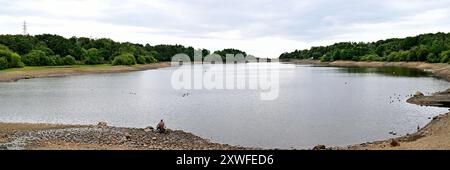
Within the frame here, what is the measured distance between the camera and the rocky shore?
688 inches

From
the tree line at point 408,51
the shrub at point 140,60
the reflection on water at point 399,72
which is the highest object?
the tree line at point 408,51

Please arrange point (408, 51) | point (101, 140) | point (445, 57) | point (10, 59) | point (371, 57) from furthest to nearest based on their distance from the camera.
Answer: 1. point (371, 57)
2. point (408, 51)
3. point (445, 57)
4. point (10, 59)
5. point (101, 140)

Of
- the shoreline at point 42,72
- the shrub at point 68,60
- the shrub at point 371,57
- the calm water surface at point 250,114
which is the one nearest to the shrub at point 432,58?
the shrub at point 371,57

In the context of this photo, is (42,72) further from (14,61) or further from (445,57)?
(445,57)

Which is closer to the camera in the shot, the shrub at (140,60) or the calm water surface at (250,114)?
the calm water surface at (250,114)

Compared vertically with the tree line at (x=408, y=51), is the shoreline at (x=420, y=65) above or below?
below

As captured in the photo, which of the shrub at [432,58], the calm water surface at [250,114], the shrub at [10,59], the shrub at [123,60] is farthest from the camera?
the shrub at [123,60]

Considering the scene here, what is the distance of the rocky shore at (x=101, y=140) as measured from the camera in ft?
57.3

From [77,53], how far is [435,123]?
11016 cm

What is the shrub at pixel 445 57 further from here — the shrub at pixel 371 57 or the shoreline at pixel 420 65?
the shrub at pixel 371 57

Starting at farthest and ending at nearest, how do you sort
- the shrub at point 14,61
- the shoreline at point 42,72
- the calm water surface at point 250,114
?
1. the shrub at point 14,61
2. the shoreline at point 42,72
3. the calm water surface at point 250,114

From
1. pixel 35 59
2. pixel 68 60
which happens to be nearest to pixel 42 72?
pixel 35 59

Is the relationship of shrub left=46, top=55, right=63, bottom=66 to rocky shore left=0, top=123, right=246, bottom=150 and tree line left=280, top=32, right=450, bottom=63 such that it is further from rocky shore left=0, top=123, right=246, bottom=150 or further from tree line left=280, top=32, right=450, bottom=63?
tree line left=280, top=32, right=450, bottom=63

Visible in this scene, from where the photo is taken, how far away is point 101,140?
19.4 meters
